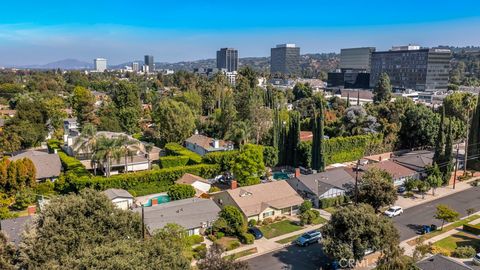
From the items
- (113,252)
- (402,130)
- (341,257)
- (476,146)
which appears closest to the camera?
(113,252)

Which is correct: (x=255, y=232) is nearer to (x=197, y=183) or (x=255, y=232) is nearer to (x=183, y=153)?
(x=197, y=183)

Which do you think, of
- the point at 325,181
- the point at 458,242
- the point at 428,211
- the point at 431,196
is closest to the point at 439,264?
the point at 458,242

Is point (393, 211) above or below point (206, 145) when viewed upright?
below

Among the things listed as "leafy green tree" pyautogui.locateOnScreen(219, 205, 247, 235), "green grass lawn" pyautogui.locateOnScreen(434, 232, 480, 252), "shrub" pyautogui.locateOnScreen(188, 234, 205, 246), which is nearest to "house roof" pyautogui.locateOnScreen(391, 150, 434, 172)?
"green grass lawn" pyautogui.locateOnScreen(434, 232, 480, 252)

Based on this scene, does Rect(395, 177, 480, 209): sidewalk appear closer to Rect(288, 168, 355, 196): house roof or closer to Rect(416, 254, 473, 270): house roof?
Rect(288, 168, 355, 196): house roof

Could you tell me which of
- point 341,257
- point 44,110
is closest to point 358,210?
point 341,257

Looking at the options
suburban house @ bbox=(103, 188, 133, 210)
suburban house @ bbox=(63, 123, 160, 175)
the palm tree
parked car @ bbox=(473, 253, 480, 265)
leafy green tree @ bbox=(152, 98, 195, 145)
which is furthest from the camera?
leafy green tree @ bbox=(152, 98, 195, 145)

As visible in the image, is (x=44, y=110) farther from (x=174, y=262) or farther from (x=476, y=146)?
(x=476, y=146)
